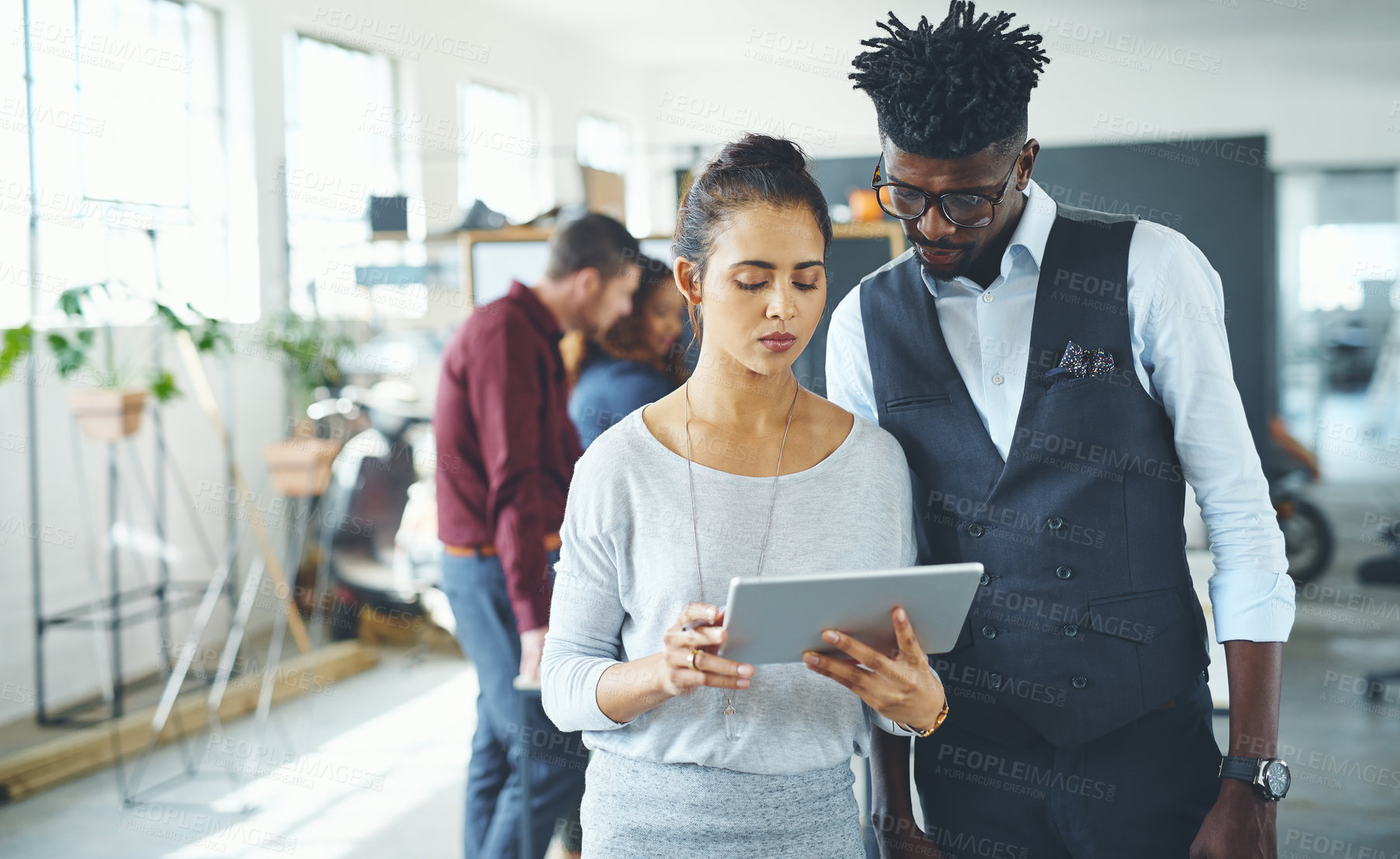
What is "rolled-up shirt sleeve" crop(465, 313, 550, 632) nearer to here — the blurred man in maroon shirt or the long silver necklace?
the blurred man in maroon shirt

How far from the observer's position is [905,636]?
3.56 feet

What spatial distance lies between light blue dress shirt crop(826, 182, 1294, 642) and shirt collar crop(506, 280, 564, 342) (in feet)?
4.82

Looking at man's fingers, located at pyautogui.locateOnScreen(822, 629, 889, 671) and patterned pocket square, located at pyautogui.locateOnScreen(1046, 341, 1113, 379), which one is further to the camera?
patterned pocket square, located at pyautogui.locateOnScreen(1046, 341, 1113, 379)

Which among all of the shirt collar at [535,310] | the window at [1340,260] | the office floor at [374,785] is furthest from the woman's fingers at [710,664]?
the window at [1340,260]

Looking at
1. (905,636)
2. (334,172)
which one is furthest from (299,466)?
(905,636)

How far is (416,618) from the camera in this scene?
5.22 m

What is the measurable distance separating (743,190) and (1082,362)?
450 mm

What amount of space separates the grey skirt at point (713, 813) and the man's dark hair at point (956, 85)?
741mm

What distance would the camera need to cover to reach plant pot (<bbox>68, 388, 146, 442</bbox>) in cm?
352

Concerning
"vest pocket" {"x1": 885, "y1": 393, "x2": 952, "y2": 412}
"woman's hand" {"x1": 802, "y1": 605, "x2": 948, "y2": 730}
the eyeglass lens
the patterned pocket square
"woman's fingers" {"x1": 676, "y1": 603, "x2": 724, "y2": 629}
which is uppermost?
the eyeglass lens

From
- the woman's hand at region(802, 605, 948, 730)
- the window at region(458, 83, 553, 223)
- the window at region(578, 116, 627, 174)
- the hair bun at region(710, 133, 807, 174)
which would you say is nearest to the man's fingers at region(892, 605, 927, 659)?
the woman's hand at region(802, 605, 948, 730)

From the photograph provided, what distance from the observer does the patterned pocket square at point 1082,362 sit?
4.21 ft

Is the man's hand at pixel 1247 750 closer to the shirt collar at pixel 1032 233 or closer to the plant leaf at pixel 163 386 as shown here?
the shirt collar at pixel 1032 233

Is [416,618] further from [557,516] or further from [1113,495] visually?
[1113,495]
